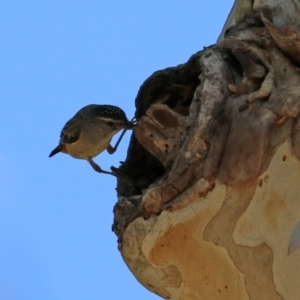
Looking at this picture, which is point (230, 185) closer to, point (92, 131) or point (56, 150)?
point (92, 131)

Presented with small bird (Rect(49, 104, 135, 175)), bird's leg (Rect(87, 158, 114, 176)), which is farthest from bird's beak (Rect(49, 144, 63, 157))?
bird's leg (Rect(87, 158, 114, 176))

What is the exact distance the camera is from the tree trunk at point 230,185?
10.5 feet

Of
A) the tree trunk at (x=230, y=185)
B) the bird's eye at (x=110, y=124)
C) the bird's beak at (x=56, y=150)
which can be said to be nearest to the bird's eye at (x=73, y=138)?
the bird's beak at (x=56, y=150)

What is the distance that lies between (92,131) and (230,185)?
74.8 inches

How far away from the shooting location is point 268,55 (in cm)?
342

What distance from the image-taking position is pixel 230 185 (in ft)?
10.6

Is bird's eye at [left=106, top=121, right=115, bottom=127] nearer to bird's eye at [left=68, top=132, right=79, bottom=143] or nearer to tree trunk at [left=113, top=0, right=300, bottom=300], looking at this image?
bird's eye at [left=68, top=132, right=79, bottom=143]

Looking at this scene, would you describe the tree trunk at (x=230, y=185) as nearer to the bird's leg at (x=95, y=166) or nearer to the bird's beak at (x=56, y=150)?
the bird's leg at (x=95, y=166)

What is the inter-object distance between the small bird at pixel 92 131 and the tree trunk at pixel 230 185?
1.18 metres

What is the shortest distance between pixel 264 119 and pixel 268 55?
38 centimetres

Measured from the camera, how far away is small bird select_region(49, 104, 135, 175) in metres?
4.82

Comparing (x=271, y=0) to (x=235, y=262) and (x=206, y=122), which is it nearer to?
(x=206, y=122)

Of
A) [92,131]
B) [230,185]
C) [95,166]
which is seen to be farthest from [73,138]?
[230,185]

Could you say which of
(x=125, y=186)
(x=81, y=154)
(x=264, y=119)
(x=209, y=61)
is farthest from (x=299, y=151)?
(x=81, y=154)
